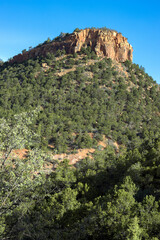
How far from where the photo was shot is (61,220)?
2059 centimetres

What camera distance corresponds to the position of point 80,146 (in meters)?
48.9

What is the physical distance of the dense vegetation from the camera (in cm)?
1008

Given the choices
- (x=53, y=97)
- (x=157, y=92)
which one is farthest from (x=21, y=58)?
(x=157, y=92)

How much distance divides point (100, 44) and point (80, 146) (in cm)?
5617

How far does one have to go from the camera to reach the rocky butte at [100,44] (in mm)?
85250

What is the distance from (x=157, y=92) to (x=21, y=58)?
69.6m

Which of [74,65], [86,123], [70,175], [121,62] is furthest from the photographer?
[121,62]

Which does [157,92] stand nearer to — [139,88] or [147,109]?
[139,88]

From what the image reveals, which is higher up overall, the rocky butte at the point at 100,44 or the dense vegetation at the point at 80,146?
the rocky butte at the point at 100,44

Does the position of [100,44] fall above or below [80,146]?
above

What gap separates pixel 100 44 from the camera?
85.6m

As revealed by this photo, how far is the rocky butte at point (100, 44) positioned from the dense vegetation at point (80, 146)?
5287 millimetres

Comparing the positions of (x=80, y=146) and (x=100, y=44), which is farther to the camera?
(x=100, y=44)

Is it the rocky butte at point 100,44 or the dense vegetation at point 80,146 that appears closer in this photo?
the dense vegetation at point 80,146
